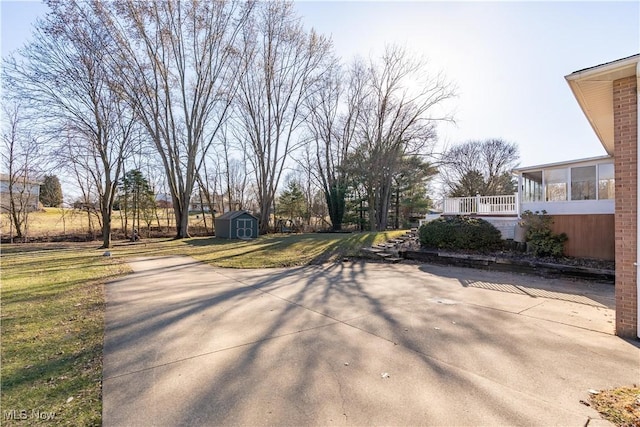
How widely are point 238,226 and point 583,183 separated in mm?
17493

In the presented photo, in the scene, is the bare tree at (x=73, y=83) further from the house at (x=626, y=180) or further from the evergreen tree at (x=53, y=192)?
the house at (x=626, y=180)

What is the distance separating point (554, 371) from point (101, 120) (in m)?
18.1

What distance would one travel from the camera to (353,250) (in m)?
12.0

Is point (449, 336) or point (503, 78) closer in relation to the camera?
point (449, 336)

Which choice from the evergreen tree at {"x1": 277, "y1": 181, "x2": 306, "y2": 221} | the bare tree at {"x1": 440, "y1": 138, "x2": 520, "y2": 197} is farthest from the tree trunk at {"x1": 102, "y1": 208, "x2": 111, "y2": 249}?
the bare tree at {"x1": 440, "y1": 138, "x2": 520, "y2": 197}

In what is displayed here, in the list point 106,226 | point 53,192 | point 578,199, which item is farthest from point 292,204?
point 578,199

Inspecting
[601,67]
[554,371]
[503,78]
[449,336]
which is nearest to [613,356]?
[554,371]

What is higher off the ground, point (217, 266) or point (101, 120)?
point (101, 120)

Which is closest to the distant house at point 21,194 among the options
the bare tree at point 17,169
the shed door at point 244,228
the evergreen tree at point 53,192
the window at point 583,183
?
the bare tree at point 17,169

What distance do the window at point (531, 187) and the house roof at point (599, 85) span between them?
6.18 metres

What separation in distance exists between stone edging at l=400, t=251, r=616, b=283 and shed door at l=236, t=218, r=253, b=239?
11646mm

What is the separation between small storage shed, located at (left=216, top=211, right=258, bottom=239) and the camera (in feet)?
63.4

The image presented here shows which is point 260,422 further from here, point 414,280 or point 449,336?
point 414,280

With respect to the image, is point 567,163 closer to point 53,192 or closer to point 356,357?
point 356,357
